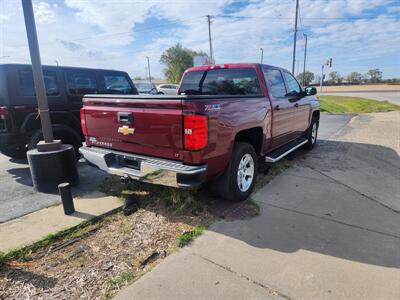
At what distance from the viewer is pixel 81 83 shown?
6.42m

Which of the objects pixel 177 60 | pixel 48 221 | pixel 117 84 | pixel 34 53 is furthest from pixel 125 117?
pixel 177 60

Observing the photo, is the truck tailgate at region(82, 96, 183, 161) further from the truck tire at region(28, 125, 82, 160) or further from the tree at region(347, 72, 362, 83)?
the tree at region(347, 72, 362, 83)

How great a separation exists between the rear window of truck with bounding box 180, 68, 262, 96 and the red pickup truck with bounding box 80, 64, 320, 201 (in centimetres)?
2

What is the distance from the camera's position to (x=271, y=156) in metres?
4.85

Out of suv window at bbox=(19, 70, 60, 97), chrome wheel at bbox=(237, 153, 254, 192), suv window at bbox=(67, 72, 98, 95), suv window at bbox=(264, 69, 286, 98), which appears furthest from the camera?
suv window at bbox=(67, 72, 98, 95)

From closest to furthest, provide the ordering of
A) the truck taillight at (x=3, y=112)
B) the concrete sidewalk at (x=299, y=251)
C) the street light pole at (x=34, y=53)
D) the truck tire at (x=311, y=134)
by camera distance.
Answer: the concrete sidewalk at (x=299, y=251) → the street light pole at (x=34, y=53) → the truck taillight at (x=3, y=112) → the truck tire at (x=311, y=134)

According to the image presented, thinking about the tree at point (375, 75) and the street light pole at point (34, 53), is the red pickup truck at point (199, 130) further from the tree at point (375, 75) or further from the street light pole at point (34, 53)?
the tree at point (375, 75)

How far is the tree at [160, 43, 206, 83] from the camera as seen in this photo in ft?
202

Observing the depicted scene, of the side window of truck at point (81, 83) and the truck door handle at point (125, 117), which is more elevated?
the side window of truck at point (81, 83)

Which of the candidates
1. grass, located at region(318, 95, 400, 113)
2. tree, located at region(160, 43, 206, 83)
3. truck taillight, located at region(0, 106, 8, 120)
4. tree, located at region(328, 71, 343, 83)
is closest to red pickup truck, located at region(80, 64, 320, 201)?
truck taillight, located at region(0, 106, 8, 120)

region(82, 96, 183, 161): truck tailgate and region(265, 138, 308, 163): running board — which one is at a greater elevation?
region(82, 96, 183, 161): truck tailgate

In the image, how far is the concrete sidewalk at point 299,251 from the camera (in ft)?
7.92

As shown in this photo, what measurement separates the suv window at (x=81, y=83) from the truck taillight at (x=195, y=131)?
162 inches

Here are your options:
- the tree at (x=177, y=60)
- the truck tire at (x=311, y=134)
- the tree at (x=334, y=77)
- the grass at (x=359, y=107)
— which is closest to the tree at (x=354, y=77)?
the tree at (x=334, y=77)
